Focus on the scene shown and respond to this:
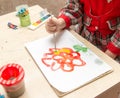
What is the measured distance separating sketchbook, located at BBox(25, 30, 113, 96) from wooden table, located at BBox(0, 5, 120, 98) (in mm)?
17

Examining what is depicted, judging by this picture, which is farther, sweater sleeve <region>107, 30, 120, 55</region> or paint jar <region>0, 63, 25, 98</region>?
sweater sleeve <region>107, 30, 120, 55</region>

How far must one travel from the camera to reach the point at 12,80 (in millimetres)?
532

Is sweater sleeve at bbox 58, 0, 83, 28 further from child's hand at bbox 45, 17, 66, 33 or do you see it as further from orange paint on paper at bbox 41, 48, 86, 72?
orange paint on paper at bbox 41, 48, 86, 72

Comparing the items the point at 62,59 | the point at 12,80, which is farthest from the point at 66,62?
the point at 12,80

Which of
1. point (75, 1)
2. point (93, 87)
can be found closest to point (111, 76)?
point (93, 87)

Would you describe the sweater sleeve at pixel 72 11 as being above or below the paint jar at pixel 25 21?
above

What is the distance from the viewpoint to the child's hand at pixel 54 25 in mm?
797

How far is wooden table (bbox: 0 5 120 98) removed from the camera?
576 millimetres

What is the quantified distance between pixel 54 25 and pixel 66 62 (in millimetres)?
210

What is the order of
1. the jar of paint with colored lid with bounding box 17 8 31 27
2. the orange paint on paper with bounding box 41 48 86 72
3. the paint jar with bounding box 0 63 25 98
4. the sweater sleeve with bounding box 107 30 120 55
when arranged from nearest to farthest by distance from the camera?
the paint jar with bounding box 0 63 25 98 < the orange paint on paper with bounding box 41 48 86 72 < the sweater sleeve with bounding box 107 30 120 55 < the jar of paint with colored lid with bounding box 17 8 31 27

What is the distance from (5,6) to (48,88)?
4.88 ft

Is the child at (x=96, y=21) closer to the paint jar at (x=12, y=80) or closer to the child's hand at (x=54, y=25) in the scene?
the child's hand at (x=54, y=25)

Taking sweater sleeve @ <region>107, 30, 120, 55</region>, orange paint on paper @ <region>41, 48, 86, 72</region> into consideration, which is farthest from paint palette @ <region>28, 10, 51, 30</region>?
sweater sleeve @ <region>107, 30, 120, 55</region>

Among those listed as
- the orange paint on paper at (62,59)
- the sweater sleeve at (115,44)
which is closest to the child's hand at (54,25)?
the orange paint on paper at (62,59)
